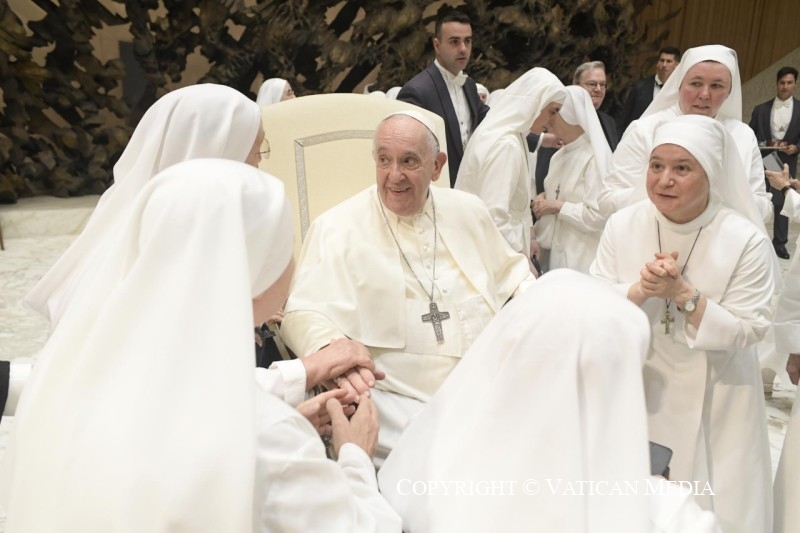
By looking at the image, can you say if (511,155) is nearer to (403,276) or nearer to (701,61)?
(701,61)

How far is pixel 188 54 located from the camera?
9.62 meters

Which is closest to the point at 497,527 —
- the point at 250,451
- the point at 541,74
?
the point at 250,451

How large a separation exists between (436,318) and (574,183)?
2.03 metres

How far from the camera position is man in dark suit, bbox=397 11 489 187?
6.02 metres

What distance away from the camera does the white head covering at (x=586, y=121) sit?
484 cm

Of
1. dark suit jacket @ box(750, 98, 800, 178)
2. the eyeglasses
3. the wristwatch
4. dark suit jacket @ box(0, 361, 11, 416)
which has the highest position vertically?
the eyeglasses

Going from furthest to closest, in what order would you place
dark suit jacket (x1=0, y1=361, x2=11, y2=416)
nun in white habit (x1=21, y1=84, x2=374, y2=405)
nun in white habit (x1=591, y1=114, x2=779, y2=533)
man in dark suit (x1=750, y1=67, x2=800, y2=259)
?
1. man in dark suit (x1=750, y1=67, x2=800, y2=259)
2. nun in white habit (x1=591, y1=114, x2=779, y2=533)
3. nun in white habit (x1=21, y1=84, x2=374, y2=405)
4. dark suit jacket (x1=0, y1=361, x2=11, y2=416)

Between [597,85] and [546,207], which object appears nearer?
[546,207]

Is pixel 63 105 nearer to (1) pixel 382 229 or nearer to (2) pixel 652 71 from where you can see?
(1) pixel 382 229

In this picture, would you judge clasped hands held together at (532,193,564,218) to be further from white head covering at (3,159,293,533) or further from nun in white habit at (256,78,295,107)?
white head covering at (3,159,293,533)

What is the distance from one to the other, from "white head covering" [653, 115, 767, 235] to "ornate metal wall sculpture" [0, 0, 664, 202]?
23.5 feet

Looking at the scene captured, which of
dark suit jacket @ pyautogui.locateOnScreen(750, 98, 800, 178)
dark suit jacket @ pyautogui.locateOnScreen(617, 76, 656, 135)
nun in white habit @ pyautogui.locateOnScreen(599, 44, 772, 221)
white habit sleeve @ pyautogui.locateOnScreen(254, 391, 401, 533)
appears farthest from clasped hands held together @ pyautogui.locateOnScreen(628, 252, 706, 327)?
dark suit jacket @ pyautogui.locateOnScreen(750, 98, 800, 178)

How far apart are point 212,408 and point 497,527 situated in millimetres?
669

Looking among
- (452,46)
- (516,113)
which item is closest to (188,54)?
(452,46)
